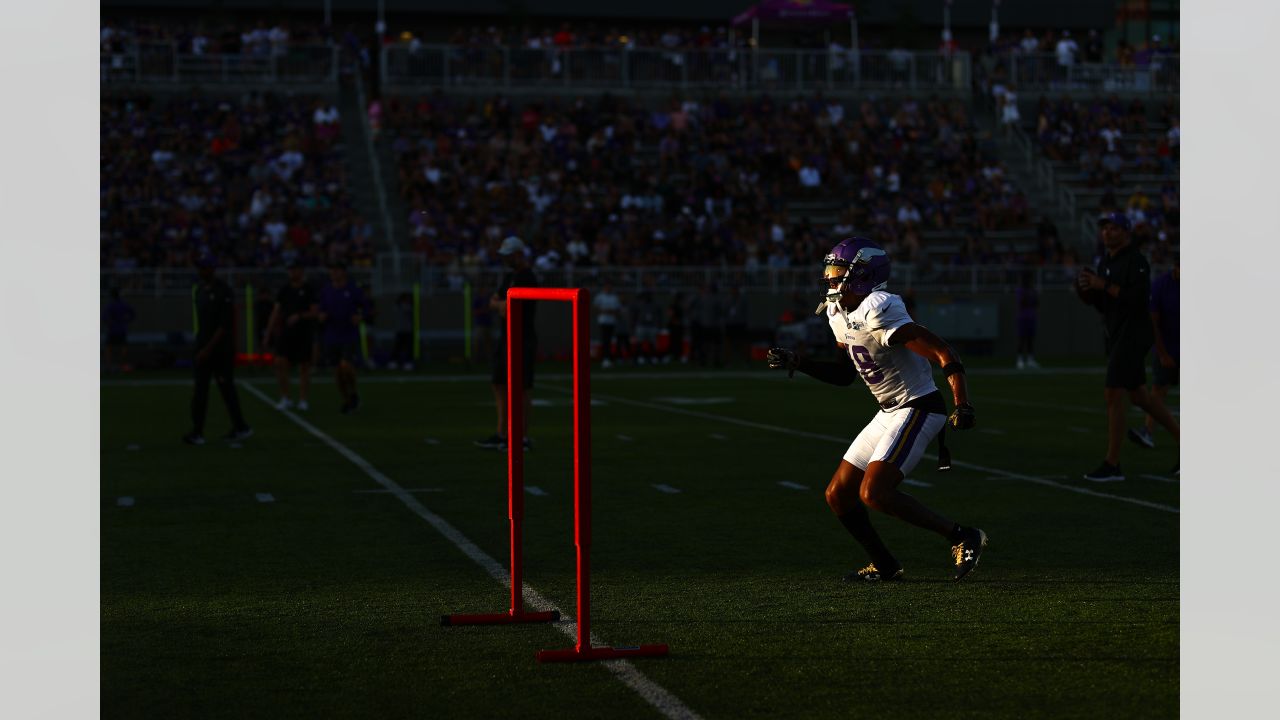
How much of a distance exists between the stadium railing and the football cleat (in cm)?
2041

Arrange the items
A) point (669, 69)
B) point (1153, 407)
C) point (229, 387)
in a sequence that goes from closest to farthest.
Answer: point (1153, 407), point (229, 387), point (669, 69)

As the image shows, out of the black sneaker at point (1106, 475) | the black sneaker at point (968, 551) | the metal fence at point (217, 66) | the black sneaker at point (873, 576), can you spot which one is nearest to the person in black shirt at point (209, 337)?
the black sneaker at point (1106, 475)

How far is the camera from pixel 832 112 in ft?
153

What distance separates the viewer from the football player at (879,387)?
8.45 meters

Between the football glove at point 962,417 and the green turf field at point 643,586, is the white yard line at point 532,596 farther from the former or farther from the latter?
the football glove at point 962,417

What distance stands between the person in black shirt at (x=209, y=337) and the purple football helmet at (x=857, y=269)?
996cm

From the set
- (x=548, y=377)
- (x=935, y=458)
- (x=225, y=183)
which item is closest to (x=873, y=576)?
(x=935, y=458)

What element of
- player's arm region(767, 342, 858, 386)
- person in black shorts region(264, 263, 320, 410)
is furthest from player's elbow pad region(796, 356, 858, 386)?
person in black shorts region(264, 263, 320, 410)

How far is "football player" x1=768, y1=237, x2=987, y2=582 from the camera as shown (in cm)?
845

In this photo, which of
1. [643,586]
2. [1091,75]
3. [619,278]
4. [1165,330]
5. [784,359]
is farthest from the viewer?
→ [1091,75]

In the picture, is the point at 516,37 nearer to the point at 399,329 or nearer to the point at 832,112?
the point at 832,112

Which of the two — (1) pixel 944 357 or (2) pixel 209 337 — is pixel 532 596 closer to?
(1) pixel 944 357

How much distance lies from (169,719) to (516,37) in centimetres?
4926

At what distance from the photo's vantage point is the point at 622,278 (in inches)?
1496
